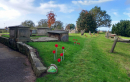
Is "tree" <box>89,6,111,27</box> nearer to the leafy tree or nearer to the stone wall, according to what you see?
the leafy tree

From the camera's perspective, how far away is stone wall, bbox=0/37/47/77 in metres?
4.07

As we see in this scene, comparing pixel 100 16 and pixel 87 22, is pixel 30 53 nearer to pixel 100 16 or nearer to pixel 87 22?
pixel 87 22

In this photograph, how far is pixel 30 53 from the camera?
5902 millimetres

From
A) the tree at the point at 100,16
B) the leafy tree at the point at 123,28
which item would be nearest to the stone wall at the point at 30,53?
the leafy tree at the point at 123,28

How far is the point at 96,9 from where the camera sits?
151 feet

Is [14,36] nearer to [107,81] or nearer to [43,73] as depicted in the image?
[43,73]

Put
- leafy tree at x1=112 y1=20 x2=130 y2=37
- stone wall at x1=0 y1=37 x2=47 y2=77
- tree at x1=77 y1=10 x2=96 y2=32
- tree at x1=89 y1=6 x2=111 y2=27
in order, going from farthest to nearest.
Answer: tree at x1=89 y1=6 x2=111 y2=27 < tree at x1=77 y1=10 x2=96 y2=32 < leafy tree at x1=112 y1=20 x2=130 y2=37 < stone wall at x1=0 y1=37 x2=47 y2=77

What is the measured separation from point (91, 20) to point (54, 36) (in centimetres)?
3035

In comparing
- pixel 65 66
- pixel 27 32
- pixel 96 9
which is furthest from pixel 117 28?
pixel 65 66

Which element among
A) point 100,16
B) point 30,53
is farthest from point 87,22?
point 30,53

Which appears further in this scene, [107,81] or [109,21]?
[109,21]

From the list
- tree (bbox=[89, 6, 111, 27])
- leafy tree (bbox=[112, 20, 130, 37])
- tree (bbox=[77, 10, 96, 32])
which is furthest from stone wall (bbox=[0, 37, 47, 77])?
tree (bbox=[89, 6, 111, 27])

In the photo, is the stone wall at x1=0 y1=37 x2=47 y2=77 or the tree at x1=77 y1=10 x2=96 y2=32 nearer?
the stone wall at x1=0 y1=37 x2=47 y2=77

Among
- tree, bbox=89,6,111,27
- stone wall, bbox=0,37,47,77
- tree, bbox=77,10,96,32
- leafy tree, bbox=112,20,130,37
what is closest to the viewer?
stone wall, bbox=0,37,47,77
